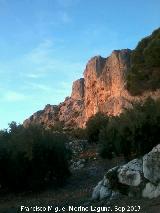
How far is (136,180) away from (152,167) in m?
0.69

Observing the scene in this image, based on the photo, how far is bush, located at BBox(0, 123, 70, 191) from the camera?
21344mm

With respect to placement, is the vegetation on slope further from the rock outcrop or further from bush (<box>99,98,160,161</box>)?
the rock outcrop

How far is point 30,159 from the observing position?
21.2 m

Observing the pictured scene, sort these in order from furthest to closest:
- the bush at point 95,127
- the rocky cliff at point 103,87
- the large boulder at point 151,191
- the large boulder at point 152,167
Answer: the rocky cliff at point 103,87, the bush at point 95,127, the large boulder at point 152,167, the large boulder at point 151,191

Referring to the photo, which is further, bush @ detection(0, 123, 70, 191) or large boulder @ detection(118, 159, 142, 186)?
bush @ detection(0, 123, 70, 191)

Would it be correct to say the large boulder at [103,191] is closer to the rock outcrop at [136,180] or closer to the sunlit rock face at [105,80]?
the rock outcrop at [136,180]

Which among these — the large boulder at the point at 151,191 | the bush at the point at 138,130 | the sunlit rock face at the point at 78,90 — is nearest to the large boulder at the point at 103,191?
the large boulder at the point at 151,191

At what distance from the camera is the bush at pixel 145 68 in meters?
34.4

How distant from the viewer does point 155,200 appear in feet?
45.5

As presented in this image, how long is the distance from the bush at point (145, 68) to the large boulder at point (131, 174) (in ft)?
61.4

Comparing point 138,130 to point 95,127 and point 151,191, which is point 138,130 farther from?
point 95,127

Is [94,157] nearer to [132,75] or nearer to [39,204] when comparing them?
[132,75]

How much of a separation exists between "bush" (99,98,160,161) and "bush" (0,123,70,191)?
11.7ft

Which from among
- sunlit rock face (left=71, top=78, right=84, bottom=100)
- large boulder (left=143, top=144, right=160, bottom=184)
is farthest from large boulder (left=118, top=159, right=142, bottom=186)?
sunlit rock face (left=71, top=78, right=84, bottom=100)
